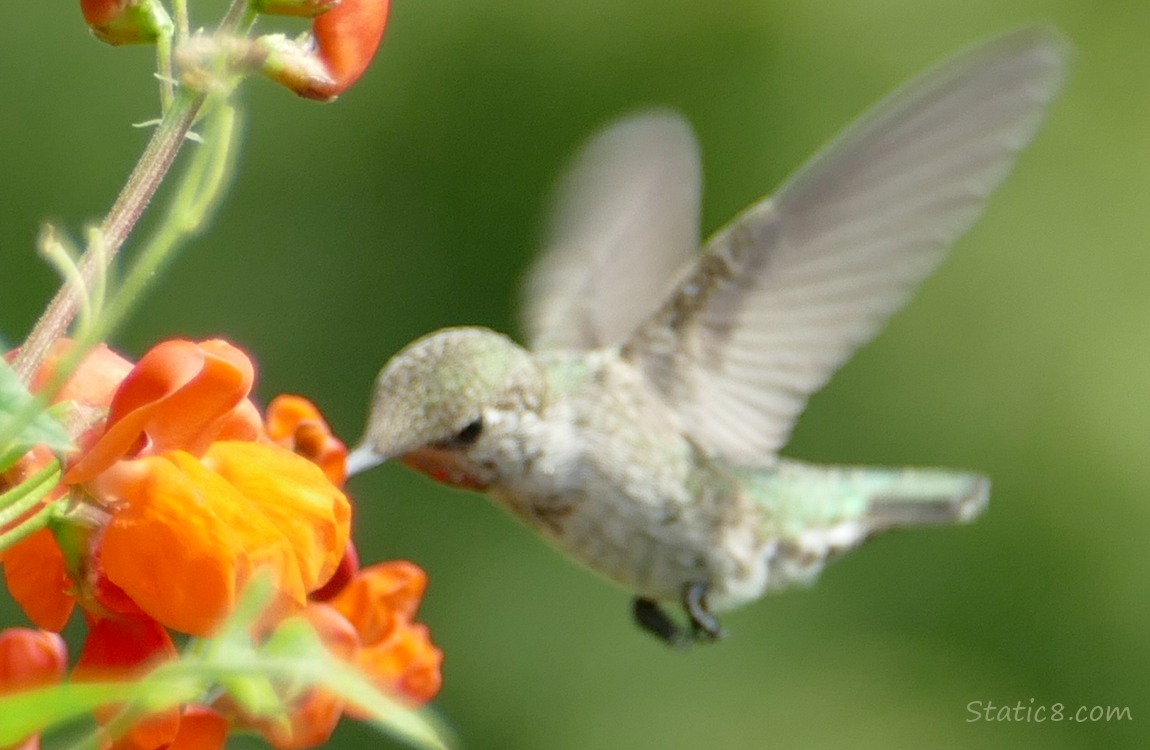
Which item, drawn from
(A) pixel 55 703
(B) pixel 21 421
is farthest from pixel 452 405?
(A) pixel 55 703

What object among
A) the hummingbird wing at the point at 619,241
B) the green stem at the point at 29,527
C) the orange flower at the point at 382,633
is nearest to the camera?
the green stem at the point at 29,527

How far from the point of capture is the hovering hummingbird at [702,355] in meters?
1.66

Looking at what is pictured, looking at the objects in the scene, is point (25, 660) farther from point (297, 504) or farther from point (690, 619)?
point (690, 619)

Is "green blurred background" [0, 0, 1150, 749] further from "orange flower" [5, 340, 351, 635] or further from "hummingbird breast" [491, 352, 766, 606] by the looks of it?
"orange flower" [5, 340, 351, 635]

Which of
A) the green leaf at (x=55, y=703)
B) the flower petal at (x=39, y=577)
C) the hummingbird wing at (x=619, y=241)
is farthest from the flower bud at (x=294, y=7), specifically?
the hummingbird wing at (x=619, y=241)

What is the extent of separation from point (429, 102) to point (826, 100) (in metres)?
0.94

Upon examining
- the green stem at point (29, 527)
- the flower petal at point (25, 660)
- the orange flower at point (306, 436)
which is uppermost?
the green stem at point (29, 527)

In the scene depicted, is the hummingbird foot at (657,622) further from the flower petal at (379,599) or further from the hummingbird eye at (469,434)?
the flower petal at (379,599)

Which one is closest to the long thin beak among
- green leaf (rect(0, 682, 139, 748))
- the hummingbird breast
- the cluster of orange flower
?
the hummingbird breast

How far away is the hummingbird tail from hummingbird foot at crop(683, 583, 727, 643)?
0.40ft

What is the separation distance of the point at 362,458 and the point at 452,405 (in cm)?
17

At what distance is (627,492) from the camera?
193cm

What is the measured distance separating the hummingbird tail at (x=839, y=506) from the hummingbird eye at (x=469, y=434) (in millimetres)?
495

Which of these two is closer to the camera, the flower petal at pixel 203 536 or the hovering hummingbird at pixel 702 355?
the flower petal at pixel 203 536
